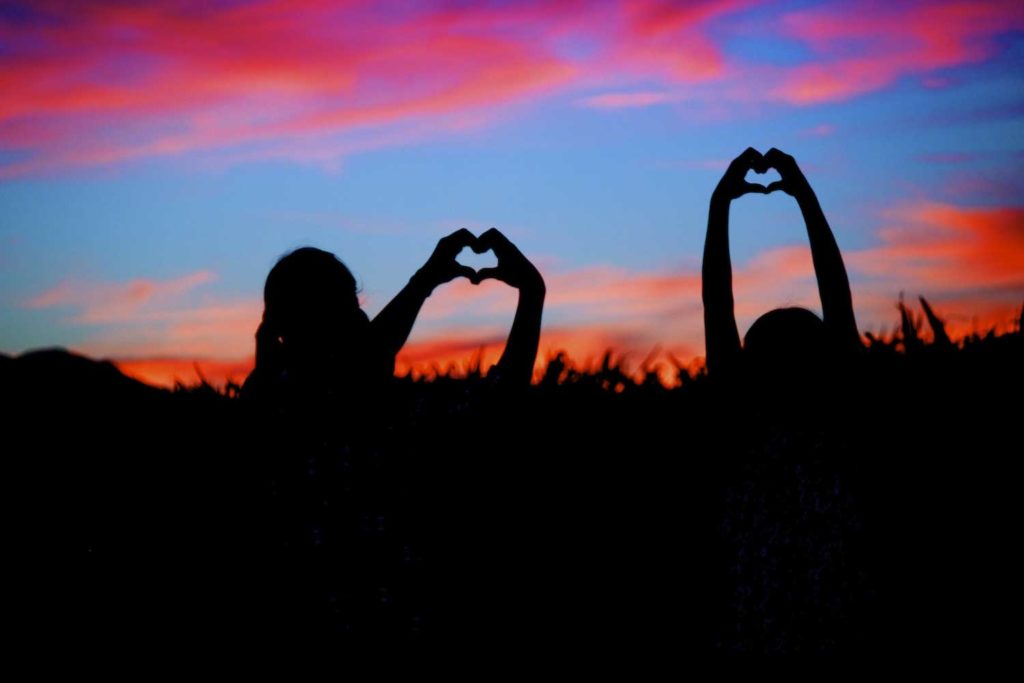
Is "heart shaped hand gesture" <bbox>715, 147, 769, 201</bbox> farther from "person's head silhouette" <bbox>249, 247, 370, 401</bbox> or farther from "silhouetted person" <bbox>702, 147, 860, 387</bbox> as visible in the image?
"person's head silhouette" <bbox>249, 247, 370, 401</bbox>

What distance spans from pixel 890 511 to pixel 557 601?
2.41m

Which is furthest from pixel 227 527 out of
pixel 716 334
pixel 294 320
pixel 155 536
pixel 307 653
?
pixel 716 334

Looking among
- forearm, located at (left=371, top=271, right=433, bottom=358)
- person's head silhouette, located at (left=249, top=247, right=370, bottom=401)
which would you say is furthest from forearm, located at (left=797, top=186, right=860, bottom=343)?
person's head silhouette, located at (left=249, top=247, right=370, bottom=401)

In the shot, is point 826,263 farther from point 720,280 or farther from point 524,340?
point 524,340

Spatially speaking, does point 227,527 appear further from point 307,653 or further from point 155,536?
point 307,653

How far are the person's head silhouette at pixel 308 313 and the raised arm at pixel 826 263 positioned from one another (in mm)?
1796

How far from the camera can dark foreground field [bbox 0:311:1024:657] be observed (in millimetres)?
3984

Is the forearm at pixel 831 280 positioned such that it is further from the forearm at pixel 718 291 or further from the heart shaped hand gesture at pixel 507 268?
the heart shaped hand gesture at pixel 507 268

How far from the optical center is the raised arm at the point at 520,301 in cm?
448

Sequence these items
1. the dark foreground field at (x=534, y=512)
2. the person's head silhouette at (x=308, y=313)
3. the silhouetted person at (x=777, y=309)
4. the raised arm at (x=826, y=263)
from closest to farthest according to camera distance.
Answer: the dark foreground field at (x=534, y=512) < the silhouetted person at (x=777, y=309) < the raised arm at (x=826, y=263) < the person's head silhouette at (x=308, y=313)

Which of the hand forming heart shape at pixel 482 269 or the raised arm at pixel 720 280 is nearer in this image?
the raised arm at pixel 720 280

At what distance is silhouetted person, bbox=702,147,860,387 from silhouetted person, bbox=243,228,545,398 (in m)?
0.73

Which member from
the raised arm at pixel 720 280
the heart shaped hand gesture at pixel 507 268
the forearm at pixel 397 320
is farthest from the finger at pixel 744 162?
the forearm at pixel 397 320

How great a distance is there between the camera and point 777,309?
4.20m
